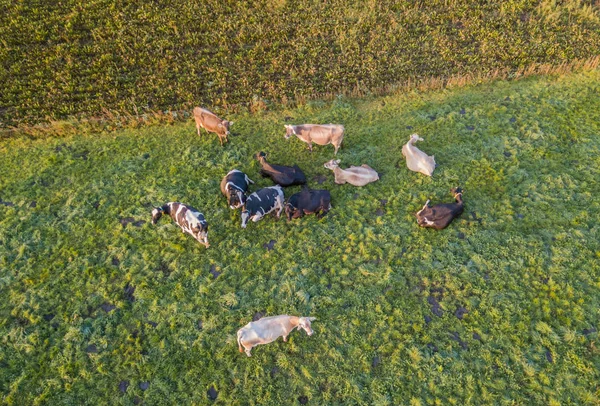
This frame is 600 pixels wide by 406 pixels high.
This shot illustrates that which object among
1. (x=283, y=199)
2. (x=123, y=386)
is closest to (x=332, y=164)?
(x=283, y=199)

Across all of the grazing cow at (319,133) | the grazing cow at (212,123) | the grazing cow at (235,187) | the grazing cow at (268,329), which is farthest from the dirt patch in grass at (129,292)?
the grazing cow at (319,133)

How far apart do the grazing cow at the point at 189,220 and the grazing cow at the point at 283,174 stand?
8.06 feet

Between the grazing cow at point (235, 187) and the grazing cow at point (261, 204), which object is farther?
the grazing cow at point (235, 187)

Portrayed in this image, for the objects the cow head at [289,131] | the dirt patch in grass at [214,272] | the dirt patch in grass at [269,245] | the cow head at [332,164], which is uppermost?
the cow head at [289,131]

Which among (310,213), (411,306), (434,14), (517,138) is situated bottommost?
(411,306)

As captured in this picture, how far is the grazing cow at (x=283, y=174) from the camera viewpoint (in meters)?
10.7

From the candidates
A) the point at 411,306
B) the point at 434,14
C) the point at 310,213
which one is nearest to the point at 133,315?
the point at 310,213

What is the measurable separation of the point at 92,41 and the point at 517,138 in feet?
59.1

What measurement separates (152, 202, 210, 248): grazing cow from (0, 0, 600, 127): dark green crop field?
222 inches

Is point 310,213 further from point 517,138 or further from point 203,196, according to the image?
point 517,138

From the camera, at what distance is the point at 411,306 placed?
8273mm

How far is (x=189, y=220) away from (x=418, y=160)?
21.8 ft

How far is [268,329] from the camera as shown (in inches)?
295

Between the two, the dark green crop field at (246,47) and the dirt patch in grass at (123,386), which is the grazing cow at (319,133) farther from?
the dirt patch in grass at (123,386)
